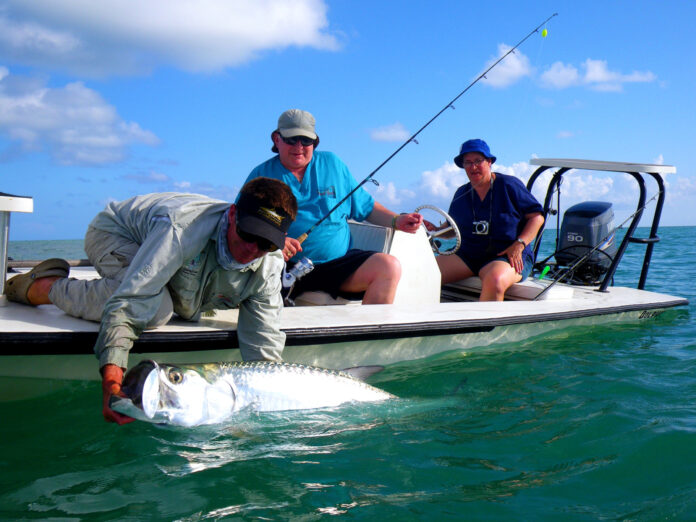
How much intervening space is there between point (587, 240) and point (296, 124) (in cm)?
476

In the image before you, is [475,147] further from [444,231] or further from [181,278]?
[181,278]

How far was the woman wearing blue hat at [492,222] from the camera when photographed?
620 cm

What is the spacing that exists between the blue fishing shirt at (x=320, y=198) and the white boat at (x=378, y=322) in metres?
0.45

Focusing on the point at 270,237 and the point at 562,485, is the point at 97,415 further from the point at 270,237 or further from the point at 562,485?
the point at 562,485

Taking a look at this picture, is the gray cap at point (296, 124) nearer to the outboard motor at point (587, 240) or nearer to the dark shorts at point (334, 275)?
the dark shorts at point (334, 275)

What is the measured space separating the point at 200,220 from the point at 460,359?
2.64 meters

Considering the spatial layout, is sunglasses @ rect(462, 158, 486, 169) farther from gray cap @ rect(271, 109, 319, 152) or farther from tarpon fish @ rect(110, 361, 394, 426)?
tarpon fish @ rect(110, 361, 394, 426)

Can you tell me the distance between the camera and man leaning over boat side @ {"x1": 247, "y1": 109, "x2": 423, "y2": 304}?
15.9 feet

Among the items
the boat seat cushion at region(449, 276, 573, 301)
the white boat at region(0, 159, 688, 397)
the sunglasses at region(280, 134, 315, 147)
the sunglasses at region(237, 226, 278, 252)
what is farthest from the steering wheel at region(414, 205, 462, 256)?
the sunglasses at region(237, 226, 278, 252)

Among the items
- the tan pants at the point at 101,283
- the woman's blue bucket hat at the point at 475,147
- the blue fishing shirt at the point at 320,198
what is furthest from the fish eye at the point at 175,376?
the woman's blue bucket hat at the point at 475,147

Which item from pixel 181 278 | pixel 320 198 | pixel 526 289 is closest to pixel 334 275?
pixel 320 198

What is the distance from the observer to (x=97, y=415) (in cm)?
362

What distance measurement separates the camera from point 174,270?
3.27m

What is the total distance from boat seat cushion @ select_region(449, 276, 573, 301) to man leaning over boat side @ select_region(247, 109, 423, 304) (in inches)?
66.1
